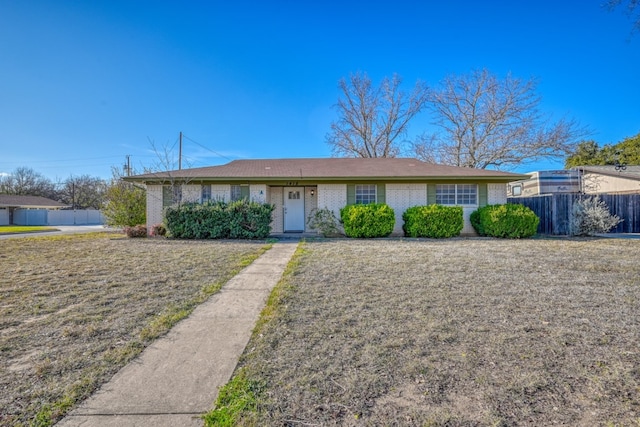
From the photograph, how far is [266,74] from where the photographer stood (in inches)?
625

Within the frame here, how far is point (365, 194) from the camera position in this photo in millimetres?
13031

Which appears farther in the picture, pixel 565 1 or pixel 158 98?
pixel 158 98

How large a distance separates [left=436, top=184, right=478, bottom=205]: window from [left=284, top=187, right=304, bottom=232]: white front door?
5.96 metres

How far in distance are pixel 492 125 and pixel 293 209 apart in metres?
16.0

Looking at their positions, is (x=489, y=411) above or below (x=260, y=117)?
below

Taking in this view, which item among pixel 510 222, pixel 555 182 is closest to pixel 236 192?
pixel 510 222

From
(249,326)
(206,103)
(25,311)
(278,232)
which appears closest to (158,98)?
(206,103)

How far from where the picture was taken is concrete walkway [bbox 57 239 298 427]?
72.2 inches

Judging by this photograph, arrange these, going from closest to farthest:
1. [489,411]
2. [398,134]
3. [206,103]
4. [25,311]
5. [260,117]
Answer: [489,411] → [25,311] → [206,103] → [260,117] → [398,134]

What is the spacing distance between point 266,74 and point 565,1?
12437 millimetres

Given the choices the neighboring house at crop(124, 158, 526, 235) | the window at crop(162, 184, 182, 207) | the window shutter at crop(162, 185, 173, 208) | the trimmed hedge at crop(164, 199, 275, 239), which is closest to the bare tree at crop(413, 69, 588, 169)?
the neighboring house at crop(124, 158, 526, 235)

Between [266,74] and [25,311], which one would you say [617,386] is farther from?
[266,74]

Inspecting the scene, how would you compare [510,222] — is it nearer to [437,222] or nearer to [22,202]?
[437,222]

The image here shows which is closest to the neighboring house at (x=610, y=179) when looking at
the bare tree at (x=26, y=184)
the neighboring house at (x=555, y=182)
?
the neighboring house at (x=555, y=182)
